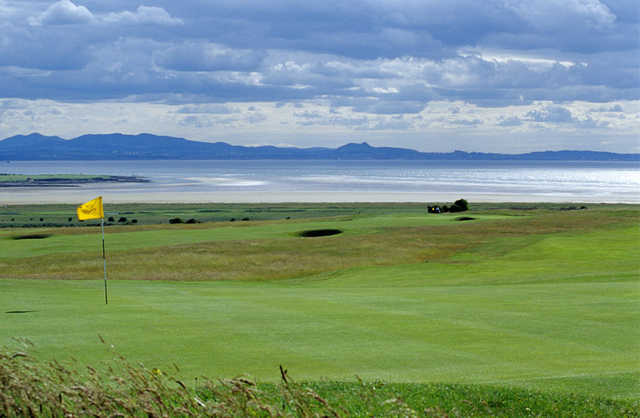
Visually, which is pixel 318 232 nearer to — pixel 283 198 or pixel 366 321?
pixel 366 321

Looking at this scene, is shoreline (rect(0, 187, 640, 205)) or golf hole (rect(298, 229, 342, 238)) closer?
golf hole (rect(298, 229, 342, 238))

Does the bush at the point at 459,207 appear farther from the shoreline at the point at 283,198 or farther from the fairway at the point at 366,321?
the shoreline at the point at 283,198

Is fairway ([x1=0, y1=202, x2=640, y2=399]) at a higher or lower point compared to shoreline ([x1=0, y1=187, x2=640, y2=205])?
lower

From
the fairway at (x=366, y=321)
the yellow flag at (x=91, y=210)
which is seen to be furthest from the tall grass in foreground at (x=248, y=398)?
the yellow flag at (x=91, y=210)

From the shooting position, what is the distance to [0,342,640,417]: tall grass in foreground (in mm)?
7105

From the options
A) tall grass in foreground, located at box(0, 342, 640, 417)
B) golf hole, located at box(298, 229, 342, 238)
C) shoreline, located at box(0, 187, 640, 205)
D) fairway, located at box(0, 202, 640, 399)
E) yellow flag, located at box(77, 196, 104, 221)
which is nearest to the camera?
tall grass in foreground, located at box(0, 342, 640, 417)

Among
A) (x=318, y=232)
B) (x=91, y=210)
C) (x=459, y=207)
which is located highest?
(x=91, y=210)

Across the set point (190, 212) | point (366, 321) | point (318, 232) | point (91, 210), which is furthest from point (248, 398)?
point (190, 212)

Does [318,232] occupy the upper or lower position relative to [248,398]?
lower

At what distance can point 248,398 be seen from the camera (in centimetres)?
714

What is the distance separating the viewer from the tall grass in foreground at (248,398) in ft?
23.3

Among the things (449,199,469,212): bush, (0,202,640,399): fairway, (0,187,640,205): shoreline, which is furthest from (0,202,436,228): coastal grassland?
(0,202,640,399): fairway

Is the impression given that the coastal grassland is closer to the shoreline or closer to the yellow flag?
the shoreline

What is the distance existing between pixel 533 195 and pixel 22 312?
5762 inches
